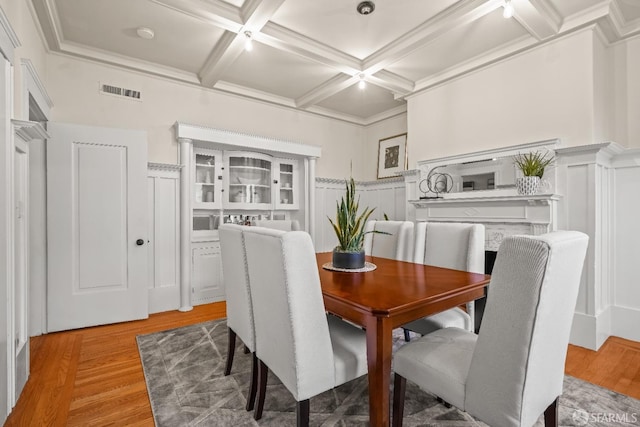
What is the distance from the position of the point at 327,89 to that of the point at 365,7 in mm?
1543

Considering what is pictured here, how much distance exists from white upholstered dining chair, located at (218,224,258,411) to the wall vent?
254cm

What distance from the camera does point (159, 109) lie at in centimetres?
366

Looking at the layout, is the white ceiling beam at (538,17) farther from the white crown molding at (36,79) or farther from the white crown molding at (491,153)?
the white crown molding at (36,79)

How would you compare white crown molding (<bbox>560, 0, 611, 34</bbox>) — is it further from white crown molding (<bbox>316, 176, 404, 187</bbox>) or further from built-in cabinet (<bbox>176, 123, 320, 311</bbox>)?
built-in cabinet (<bbox>176, 123, 320, 311</bbox>)

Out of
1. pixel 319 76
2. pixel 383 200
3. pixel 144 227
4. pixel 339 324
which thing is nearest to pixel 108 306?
pixel 144 227

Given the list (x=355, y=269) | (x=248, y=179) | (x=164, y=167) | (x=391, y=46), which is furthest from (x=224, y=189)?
(x=355, y=269)

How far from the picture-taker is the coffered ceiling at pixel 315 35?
2.54 m

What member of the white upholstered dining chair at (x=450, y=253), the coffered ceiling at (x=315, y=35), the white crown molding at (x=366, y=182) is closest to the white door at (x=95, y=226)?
the coffered ceiling at (x=315, y=35)

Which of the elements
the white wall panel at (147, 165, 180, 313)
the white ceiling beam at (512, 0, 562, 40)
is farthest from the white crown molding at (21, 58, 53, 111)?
the white ceiling beam at (512, 0, 562, 40)

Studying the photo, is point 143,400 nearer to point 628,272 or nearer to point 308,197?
point 308,197

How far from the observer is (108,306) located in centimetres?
315

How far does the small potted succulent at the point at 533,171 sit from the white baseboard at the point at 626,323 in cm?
130

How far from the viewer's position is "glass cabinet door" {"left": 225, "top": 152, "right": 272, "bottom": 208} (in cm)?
425

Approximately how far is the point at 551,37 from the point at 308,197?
3.26 m
